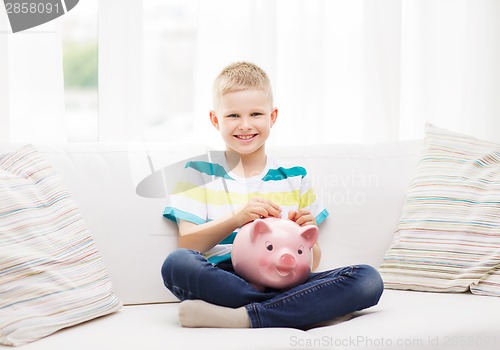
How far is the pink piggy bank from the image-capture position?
1549 millimetres

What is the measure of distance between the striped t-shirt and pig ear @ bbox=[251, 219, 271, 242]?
8.1 inches

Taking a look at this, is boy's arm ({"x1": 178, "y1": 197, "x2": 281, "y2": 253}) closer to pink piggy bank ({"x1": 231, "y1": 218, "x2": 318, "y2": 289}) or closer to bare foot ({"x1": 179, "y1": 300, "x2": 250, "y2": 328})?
pink piggy bank ({"x1": 231, "y1": 218, "x2": 318, "y2": 289})

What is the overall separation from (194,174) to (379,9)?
1.22 meters

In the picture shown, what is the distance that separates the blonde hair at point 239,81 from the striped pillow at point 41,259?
50cm

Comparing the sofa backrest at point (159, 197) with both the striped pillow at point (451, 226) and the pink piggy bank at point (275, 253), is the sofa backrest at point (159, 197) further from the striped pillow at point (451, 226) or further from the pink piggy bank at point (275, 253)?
the pink piggy bank at point (275, 253)

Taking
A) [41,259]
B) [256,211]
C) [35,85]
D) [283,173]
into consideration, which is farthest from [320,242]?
[35,85]

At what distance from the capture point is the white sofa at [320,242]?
1381 mm

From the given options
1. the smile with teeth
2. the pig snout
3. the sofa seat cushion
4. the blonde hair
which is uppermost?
the blonde hair

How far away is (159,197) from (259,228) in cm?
36

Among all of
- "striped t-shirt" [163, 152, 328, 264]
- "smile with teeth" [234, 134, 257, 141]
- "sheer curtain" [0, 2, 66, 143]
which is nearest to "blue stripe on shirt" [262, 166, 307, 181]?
"striped t-shirt" [163, 152, 328, 264]

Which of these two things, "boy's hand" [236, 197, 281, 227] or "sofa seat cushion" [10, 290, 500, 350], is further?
"boy's hand" [236, 197, 281, 227]

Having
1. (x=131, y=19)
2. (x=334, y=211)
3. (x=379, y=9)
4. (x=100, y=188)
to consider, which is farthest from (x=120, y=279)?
(x=379, y=9)

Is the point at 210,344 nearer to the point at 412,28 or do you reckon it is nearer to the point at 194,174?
the point at 194,174

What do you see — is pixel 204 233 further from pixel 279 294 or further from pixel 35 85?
pixel 35 85
